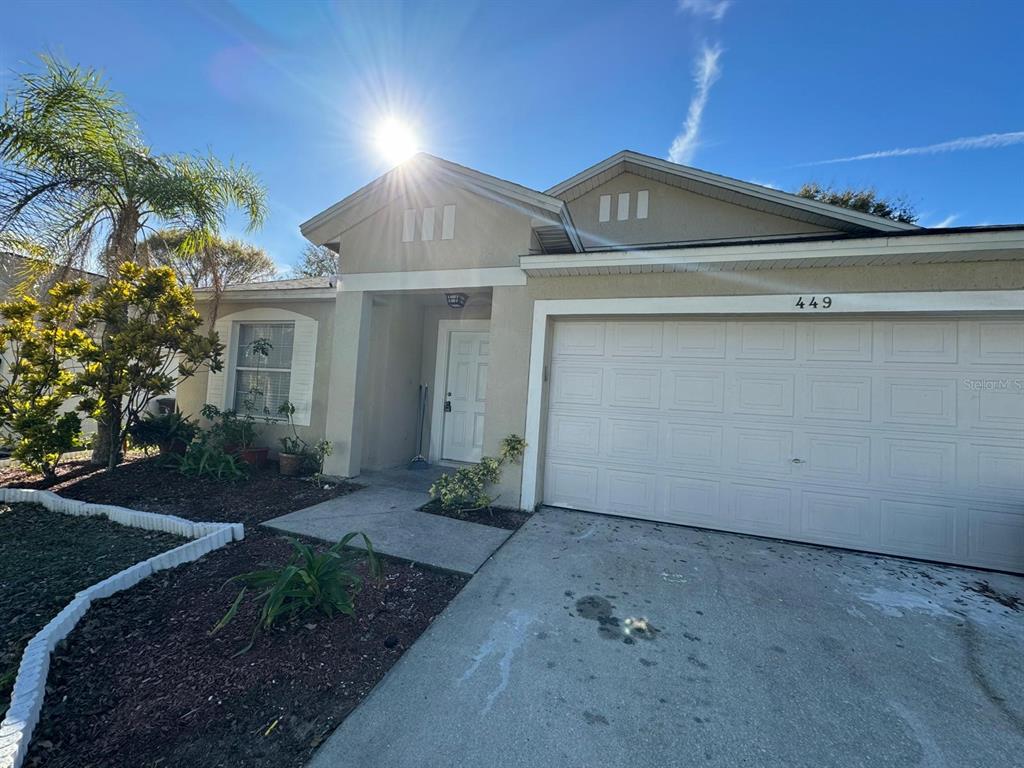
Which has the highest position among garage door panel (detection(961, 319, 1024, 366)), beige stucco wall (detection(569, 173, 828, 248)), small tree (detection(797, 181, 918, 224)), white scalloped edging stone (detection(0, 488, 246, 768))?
small tree (detection(797, 181, 918, 224))

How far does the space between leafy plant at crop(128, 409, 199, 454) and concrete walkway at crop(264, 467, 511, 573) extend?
3562 mm

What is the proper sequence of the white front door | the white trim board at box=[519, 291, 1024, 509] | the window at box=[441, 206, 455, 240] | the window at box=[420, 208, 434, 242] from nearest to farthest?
the white trim board at box=[519, 291, 1024, 509] → the window at box=[441, 206, 455, 240] → the window at box=[420, 208, 434, 242] → the white front door

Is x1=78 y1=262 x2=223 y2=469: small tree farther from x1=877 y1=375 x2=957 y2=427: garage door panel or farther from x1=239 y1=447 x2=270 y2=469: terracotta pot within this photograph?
x1=877 y1=375 x2=957 y2=427: garage door panel

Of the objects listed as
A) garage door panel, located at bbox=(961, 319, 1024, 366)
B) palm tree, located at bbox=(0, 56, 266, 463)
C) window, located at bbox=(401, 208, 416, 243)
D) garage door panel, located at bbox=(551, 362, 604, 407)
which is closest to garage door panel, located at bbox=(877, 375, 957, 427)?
garage door panel, located at bbox=(961, 319, 1024, 366)

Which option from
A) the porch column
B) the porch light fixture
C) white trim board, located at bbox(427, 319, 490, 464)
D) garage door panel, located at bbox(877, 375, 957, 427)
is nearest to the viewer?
garage door panel, located at bbox(877, 375, 957, 427)

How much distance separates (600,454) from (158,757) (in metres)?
4.40

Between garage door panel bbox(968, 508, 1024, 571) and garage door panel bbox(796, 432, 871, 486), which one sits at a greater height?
garage door panel bbox(796, 432, 871, 486)

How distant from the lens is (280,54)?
548 centimetres

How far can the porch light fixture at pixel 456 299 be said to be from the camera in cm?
705

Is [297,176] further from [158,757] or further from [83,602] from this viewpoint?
[158,757]

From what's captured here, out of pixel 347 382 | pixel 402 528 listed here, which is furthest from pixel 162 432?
pixel 402 528

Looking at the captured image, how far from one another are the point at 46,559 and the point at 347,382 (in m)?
3.41

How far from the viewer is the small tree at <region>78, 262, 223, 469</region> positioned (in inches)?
214

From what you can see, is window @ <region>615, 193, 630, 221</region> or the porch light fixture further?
window @ <region>615, 193, 630, 221</region>
